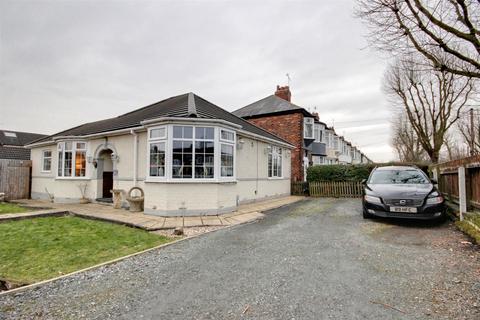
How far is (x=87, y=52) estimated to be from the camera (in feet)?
40.3

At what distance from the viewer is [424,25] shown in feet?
19.6

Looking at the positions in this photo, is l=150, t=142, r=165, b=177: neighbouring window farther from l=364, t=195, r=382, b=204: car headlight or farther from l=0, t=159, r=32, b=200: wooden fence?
l=0, t=159, r=32, b=200: wooden fence

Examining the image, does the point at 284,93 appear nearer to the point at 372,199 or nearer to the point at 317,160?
the point at 317,160

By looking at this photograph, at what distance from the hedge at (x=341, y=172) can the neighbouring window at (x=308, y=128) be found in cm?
396

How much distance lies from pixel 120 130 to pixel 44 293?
811cm

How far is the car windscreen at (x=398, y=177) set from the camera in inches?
295

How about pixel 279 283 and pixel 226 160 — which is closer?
pixel 279 283

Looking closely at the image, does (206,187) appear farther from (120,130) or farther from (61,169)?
(61,169)

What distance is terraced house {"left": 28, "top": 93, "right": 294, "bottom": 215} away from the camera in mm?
8414

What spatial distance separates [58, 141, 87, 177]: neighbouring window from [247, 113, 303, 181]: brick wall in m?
13.2

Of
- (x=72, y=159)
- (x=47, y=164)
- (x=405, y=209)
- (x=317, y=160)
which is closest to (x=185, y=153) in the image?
(x=405, y=209)

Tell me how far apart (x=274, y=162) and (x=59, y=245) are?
11.3 m

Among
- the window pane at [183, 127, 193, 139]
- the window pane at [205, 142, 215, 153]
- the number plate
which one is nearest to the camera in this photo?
the number plate

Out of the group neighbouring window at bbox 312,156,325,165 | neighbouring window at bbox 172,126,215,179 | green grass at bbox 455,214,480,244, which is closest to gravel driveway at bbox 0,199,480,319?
green grass at bbox 455,214,480,244
